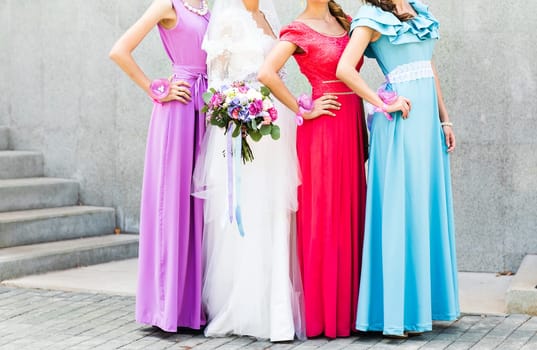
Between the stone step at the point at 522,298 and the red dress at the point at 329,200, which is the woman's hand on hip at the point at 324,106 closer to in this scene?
the red dress at the point at 329,200

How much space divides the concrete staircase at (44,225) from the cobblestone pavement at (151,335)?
1.31 meters

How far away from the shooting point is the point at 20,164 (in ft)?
33.1

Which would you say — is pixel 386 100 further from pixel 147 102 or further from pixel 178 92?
pixel 147 102

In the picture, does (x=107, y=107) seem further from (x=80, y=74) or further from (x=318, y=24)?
(x=318, y=24)

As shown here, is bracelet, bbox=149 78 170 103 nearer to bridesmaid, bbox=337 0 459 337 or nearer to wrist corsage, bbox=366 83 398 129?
bridesmaid, bbox=337 0 459 337

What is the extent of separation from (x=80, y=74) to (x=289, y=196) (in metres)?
4.56

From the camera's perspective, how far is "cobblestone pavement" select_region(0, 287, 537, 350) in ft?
19.4

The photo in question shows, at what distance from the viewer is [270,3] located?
6.45 m

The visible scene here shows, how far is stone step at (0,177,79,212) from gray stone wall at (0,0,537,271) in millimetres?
173

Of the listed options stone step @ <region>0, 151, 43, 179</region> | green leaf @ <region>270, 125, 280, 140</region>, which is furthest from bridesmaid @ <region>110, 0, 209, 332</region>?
stone step @ <region>0, 151, 43, 179</region>

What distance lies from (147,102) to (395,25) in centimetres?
420

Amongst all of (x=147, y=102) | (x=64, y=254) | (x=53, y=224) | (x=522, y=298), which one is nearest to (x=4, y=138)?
(x=53, y=224)

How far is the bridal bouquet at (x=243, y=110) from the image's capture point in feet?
19.5

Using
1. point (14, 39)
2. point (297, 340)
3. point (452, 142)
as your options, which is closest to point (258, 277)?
point (297, 340)
